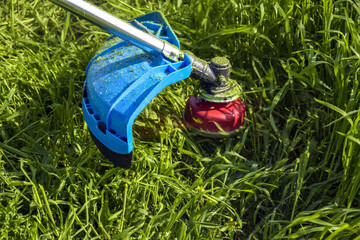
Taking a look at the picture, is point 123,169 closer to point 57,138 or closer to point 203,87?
point 57,138

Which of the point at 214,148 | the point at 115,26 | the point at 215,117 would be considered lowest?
the point at 214,148

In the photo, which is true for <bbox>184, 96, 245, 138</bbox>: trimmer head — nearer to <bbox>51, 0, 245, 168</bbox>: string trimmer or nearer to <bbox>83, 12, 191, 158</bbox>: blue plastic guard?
<bbox>51, 0, 245, 168</bbox>: string trimmer

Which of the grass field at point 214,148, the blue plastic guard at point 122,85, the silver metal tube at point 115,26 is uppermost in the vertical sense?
the silver metal tube at point 115,26

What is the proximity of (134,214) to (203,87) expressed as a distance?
2.04ft

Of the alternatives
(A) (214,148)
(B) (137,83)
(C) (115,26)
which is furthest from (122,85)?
(A) (214,148)

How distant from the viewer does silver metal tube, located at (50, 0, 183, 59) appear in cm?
167

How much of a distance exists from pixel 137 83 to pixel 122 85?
78mm

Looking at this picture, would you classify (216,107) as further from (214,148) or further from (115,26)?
(115,26)

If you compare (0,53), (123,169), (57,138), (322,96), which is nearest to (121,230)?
(123,169)

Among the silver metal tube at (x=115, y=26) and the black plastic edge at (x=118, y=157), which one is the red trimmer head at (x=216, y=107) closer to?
the silver metal tube at (x=115, y=26)

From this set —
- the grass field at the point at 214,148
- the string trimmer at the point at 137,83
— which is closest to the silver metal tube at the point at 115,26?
the string trimmer at the point at 137,83

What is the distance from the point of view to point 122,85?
1.77m

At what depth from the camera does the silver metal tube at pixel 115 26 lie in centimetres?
167

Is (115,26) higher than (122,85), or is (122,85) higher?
(115,26)
